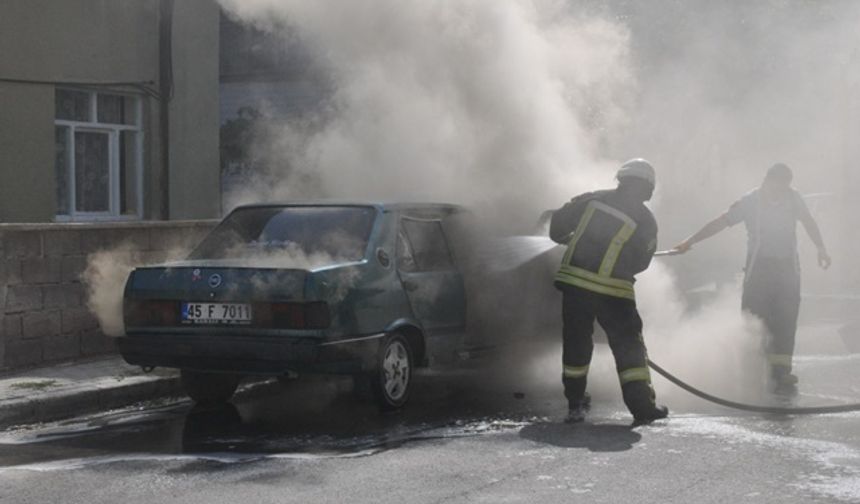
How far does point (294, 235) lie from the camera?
9.00 metres

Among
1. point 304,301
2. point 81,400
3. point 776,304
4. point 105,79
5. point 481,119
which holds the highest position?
point 105,79

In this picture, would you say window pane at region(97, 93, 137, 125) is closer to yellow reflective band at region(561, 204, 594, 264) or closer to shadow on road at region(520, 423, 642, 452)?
yellow reflective band at region(561, 204, 594, 264)

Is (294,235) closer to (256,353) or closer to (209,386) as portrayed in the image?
(256,353)

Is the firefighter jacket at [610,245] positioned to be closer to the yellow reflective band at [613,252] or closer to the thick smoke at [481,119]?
the yellow reflective band at [613,252]

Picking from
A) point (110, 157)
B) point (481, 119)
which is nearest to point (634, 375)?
point (481, 119)

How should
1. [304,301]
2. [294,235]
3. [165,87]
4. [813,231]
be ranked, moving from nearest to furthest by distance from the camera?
[304,301], [294,235], [813,231], [165,87]

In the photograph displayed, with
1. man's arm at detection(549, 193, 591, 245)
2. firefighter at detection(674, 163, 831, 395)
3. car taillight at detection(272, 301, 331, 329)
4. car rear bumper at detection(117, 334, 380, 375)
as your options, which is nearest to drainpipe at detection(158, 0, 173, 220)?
car rear bumper at detection(117, 334, 380, 375)

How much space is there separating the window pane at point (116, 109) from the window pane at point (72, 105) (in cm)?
26

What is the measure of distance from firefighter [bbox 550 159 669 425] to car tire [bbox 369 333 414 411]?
1101 millimetres

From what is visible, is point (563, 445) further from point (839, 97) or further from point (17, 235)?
point (839, 97)

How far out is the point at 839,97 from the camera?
32.9 metres

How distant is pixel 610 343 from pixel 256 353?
2.32 meters

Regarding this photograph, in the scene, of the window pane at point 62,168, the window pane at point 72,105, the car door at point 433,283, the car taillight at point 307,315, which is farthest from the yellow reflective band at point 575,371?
the window pane at point 72,105

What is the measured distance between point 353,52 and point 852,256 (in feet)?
33.8
